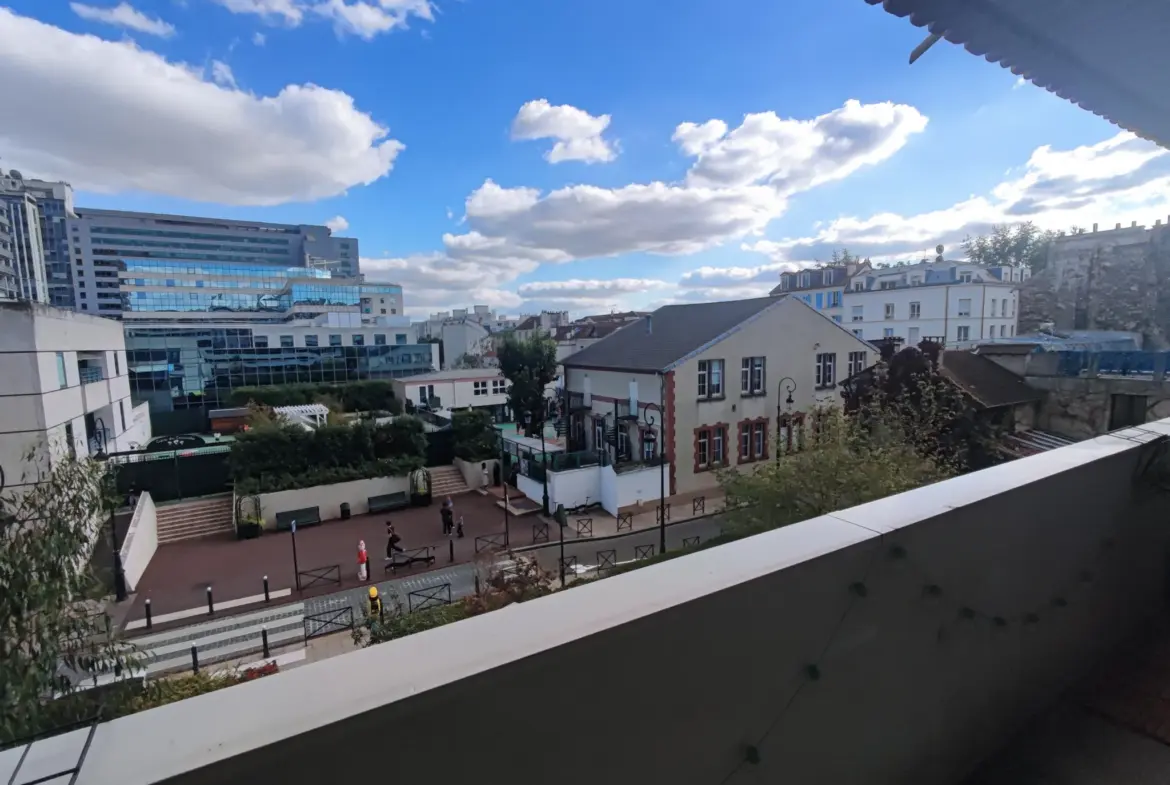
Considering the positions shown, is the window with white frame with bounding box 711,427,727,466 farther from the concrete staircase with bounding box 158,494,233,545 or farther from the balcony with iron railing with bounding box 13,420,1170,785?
the balcony with iron railing with bounding box 13,420,1170,785

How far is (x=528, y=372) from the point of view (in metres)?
26.5

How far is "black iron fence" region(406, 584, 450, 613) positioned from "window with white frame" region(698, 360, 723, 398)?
10224mm

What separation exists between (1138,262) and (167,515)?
36.5 m

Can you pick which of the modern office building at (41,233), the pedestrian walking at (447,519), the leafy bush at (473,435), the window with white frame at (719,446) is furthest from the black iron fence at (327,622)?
the modern office building at (41,233)

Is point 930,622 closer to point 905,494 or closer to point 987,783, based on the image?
point 905,494

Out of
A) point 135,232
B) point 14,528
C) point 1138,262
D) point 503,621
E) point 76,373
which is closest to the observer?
point 503,621

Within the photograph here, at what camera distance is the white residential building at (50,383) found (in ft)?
40.7

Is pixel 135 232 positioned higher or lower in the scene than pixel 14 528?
higher

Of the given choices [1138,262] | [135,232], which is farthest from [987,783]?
[135,232]

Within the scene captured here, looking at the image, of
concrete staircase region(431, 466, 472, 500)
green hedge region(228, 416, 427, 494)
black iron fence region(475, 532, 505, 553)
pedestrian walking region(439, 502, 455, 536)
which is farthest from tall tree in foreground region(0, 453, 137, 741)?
concrete staircase region(431, 466, 472, 500)

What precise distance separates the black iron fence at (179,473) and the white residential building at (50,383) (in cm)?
139

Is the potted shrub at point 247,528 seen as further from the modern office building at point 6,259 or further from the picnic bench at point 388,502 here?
the modern office building at point 6,259

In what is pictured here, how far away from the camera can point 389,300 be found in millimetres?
78750

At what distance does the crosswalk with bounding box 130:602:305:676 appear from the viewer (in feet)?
34.4
